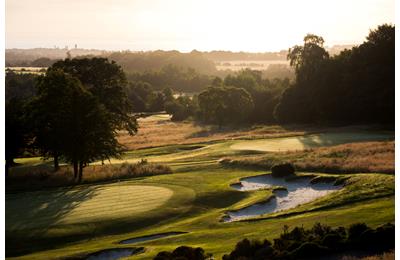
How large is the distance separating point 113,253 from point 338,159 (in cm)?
2515

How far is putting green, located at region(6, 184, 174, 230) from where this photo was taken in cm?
3256

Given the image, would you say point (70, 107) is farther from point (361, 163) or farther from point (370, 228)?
point (370, 228)

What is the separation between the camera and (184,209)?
34.2 metres

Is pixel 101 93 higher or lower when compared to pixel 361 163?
higher

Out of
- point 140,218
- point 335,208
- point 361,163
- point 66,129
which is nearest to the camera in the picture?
point 335,208

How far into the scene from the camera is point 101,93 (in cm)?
7138

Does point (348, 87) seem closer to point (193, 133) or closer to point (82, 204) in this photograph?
point (193, 133)

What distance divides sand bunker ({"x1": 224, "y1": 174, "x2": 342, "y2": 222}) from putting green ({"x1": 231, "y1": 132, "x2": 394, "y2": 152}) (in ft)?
59.0

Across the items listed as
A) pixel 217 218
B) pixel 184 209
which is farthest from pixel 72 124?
pixel 217 218

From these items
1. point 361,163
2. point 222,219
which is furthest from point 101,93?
point 222,219

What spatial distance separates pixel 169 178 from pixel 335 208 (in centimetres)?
1778

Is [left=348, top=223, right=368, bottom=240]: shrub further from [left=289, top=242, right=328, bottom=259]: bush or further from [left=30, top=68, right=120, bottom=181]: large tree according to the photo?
[left=30, top=68, right=120, bottom=181]: large tree

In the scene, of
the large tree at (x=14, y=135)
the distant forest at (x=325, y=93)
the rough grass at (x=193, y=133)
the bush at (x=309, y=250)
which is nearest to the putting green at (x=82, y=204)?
the bush at (x=309, y=250)

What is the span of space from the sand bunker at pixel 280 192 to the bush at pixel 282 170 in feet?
1.44
